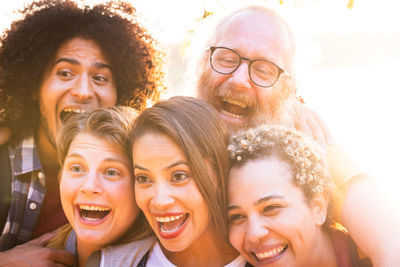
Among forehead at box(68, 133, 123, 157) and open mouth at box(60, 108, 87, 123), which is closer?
forehead at box(68, 133, 123, 157)

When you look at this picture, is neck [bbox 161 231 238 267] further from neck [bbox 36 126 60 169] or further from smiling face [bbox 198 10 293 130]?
neck [bbox 36 126 60 169]

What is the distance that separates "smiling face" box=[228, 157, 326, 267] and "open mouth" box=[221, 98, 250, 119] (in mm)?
1056

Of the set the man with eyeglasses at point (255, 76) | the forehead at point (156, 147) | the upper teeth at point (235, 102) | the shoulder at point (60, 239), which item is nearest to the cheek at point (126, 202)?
→ the forehead at point (156, 147)

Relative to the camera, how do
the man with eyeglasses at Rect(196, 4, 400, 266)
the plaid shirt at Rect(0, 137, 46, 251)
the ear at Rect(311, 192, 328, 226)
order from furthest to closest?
the man with eyeglasses at Rect(196, 4, 400, 266) → the plaid shirt at Rect(0, 137, 46, 251) → the ear at Rect(311, 192, 328, 226)

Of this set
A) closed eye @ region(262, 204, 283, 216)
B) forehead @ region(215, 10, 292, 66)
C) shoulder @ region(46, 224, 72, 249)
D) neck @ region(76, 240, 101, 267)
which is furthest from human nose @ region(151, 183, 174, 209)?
forehead @ region(215, 10, 292, 66)

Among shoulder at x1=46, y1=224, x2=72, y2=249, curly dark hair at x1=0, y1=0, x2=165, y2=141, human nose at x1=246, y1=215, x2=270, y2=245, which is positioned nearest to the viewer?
human nose at x1=246, y1=215, x2=270, y2=245

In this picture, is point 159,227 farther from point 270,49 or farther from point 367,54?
point 367,54

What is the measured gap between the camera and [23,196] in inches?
138

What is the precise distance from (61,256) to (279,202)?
152 centimetres

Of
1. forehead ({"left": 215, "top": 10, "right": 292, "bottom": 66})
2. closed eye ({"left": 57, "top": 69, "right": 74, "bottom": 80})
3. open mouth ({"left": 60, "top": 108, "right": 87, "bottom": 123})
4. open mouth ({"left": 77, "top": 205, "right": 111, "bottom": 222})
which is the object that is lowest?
open mouth ({"left": 77, "top": 205, "right": 111, "bottom": 222})

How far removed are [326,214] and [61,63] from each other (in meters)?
2.29

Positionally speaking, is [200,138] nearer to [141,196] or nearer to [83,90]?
[141,196]

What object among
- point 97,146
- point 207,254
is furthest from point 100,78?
point 207,254

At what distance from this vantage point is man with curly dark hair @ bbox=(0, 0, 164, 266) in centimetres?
351
